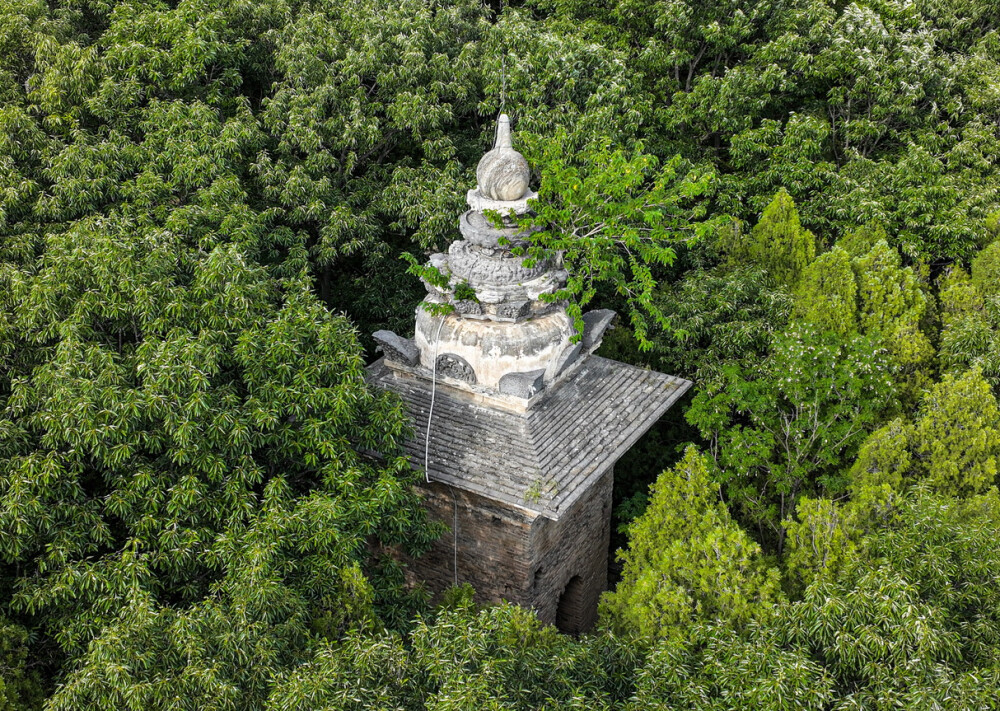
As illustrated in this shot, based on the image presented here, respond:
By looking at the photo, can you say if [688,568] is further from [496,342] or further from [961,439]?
[961,439]

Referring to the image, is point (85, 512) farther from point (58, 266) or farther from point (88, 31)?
point (88, 31)

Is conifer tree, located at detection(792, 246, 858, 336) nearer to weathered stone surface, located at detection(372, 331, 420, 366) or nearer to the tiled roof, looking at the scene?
the tiled roof

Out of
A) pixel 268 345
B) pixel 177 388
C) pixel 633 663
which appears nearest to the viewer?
pixel 633 663

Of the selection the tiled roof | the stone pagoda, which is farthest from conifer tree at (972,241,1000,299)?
the stone pagoda

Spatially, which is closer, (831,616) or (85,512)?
(831,616)

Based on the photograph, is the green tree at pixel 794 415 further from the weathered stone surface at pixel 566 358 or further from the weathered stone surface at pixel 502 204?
the weathered stone surface at pixel 502 204

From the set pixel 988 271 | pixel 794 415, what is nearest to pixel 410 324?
pixel 794 415

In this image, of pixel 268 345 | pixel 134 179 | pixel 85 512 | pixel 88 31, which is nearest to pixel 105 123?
pixel 134 179

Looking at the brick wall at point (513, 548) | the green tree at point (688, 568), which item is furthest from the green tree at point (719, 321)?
the green tree at point (688, 568)
